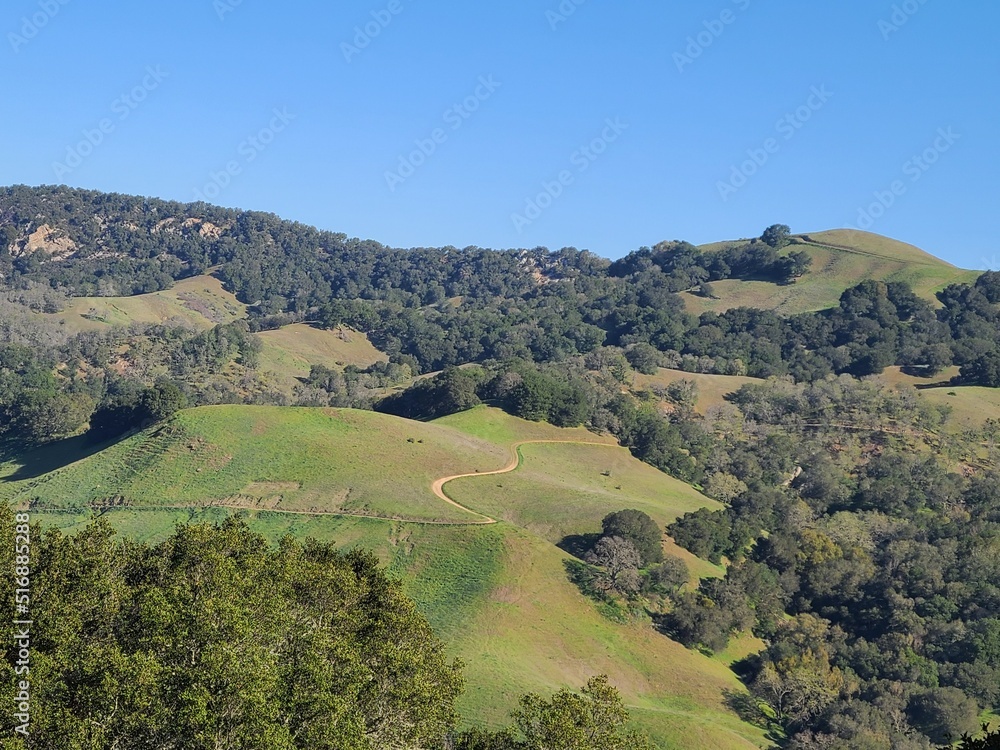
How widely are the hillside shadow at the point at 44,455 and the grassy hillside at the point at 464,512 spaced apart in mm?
4955

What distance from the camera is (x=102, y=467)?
281 ft

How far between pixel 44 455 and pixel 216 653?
88937mm

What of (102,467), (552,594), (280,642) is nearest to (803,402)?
(552,594)

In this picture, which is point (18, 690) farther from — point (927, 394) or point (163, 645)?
point (927, 394)

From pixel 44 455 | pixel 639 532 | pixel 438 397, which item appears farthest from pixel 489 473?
pixel 44 455

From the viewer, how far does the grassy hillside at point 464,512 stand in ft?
180

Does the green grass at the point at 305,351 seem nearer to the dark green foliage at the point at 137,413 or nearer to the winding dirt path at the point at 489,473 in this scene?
the dark green foliage at the point at 137,413

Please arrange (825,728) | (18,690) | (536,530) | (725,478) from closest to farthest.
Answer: (18,690) → (825,728) → (536,530) → (725,478)

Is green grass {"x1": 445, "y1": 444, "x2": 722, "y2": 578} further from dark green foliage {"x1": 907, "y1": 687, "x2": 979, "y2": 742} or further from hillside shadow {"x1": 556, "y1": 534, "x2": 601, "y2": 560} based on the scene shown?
dark green foliage {"x1": 907, "y1": 687, "x2": 979, "y2": 742}

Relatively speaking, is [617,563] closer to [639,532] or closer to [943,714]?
[639,532]

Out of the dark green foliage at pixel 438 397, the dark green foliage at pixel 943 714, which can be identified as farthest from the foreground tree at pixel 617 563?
the dark green foliage at pixel 438 397

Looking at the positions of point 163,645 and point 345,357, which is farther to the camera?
point 345,357

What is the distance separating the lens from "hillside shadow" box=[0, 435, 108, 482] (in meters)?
95.1

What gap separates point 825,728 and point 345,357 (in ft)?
474
